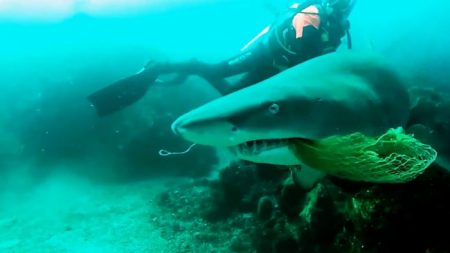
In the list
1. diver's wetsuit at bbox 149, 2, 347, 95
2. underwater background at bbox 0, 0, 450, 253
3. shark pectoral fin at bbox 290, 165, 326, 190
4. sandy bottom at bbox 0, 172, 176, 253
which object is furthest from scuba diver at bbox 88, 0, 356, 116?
shark pectoral fin at bbox 290, 165, 326, 190

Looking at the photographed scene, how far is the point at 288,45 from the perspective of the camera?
23.9 feet

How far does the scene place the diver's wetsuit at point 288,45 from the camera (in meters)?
6.68

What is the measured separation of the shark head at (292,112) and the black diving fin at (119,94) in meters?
8.18

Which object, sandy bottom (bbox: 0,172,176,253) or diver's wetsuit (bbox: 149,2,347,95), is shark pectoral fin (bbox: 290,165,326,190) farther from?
diver's wetsuit (bbox: 149,2,347,95)

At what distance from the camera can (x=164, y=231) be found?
642 centimetres

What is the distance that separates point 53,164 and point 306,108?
35.4 feet

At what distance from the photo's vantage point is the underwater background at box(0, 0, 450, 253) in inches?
123

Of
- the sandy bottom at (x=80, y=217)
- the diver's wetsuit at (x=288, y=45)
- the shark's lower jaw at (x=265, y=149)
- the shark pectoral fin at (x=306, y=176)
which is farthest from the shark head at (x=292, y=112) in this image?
the sandy bottom at (x=80, y=217)

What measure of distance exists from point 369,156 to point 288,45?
18.0ft

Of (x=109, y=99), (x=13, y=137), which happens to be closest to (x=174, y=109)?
(x=109, y=99)

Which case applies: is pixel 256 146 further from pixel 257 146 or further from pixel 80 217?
pixel 80 217

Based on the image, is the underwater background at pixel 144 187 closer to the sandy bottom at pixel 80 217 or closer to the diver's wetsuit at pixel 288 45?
the sandy bottom at pixel 80 217

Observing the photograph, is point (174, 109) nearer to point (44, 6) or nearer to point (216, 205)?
point (216, 205)

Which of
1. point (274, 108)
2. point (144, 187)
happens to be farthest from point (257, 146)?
point (144, 187)
